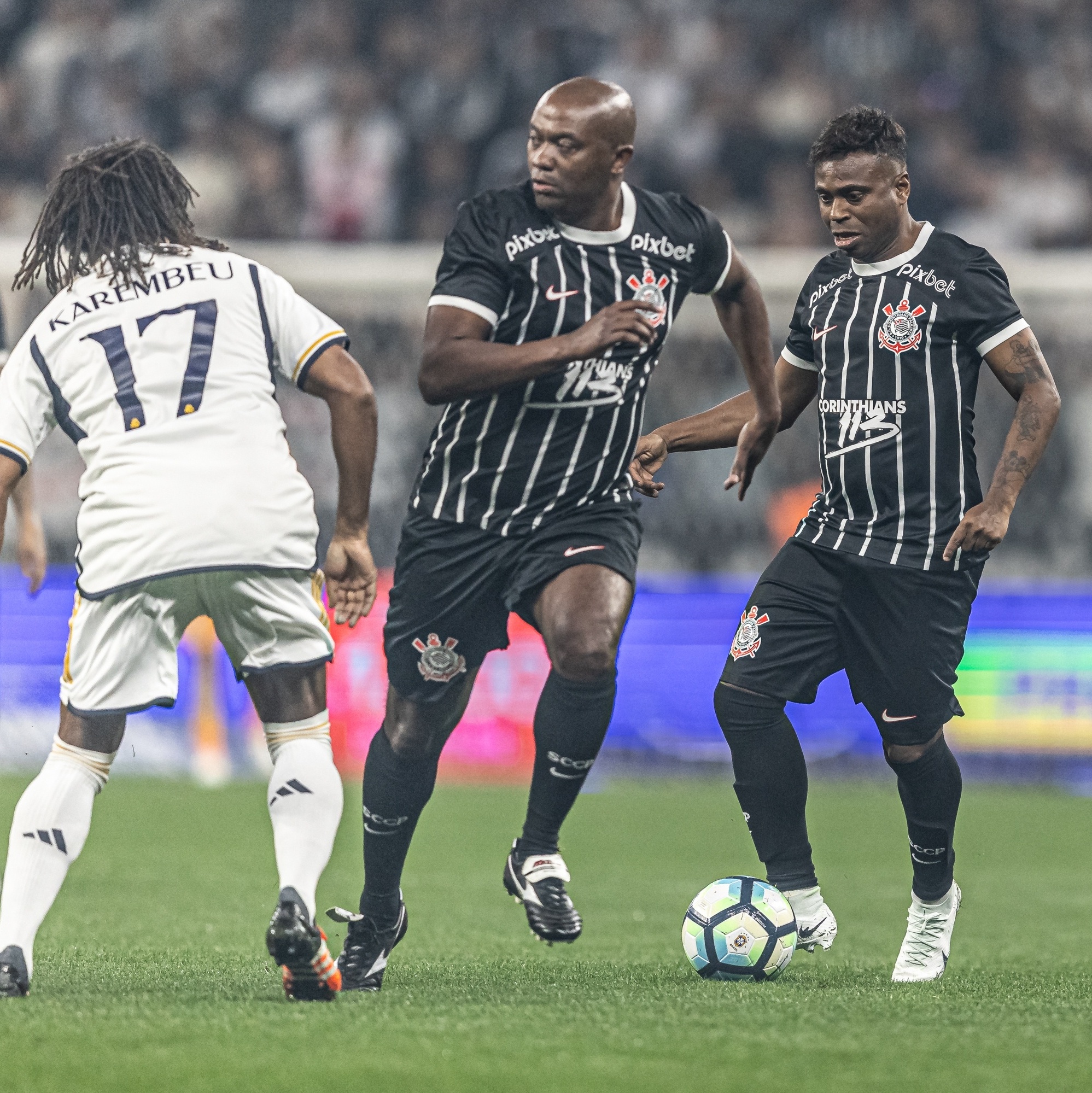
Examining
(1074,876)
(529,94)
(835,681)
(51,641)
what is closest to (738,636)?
(1074,876)

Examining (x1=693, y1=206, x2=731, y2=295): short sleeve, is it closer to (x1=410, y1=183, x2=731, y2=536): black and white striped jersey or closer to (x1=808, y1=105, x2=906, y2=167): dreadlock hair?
(x1=410, y1=183, x2=731, y2=536): black and white striped jersey

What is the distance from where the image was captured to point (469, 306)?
4.39m

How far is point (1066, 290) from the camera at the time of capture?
1087 centimetres

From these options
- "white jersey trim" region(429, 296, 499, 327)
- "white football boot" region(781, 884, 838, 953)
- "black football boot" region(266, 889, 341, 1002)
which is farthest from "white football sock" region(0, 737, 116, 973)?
"white football boot" region(781, 884, 838, 953)

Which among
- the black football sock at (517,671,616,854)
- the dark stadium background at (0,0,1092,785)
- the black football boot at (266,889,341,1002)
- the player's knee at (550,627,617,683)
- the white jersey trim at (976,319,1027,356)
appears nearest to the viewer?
the black football boot at (266,889,341,1002)

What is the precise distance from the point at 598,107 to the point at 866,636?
5.04 ft

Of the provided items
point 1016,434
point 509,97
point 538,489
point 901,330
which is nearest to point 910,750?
point 1016,434

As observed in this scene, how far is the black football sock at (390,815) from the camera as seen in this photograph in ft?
14.9

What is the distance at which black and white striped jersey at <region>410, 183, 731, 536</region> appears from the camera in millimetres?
4469

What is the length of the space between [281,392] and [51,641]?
7.21ft

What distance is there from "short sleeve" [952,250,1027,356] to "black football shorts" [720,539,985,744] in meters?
0.61

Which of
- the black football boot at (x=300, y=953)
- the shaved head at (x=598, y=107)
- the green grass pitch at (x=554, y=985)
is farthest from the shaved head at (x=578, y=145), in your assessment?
the green grass pitch at (x=554, y=985)

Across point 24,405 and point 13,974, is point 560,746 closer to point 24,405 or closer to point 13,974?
point 13,974

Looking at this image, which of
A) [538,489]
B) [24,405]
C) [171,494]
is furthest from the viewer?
[538,489]
